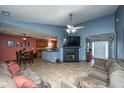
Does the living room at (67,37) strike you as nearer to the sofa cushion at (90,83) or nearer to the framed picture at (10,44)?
the framed picture at (10,44)

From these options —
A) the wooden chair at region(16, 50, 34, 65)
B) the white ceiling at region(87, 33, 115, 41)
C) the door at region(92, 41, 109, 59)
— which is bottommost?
the wooden chair at region(16, 50, 34, 65)

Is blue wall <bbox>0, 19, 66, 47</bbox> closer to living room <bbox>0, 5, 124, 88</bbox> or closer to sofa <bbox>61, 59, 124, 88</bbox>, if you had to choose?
living room <bbox>0, 5, 124, 88</bbox>

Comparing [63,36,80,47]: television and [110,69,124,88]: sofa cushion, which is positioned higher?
[63,36,80,47]: television

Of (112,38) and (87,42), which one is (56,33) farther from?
(112,38)

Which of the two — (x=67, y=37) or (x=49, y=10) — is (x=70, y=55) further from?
(x=49, y=10)

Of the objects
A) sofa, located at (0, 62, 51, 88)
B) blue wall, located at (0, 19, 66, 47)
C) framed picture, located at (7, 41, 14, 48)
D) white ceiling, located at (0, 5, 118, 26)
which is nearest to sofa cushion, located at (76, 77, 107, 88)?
sofa, located at (0, 62, 51, 88)

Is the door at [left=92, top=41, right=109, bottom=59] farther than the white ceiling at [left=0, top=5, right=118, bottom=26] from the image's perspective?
Yes

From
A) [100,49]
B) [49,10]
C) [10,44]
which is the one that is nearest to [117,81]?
[49,10]

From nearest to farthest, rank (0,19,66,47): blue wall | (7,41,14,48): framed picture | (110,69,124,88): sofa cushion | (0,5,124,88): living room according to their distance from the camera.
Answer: (110,69,124,88): sofa cushion, (0,5,124,88): living room, (0,19,66,47): blue wall, (7,41,14,48): framed picture

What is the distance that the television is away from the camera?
9.07 meters

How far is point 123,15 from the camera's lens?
453cm

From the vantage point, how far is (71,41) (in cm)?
910

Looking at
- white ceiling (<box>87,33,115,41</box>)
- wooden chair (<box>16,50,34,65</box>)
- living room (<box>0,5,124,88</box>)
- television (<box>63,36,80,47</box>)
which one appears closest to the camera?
living room (<box>0,5,124,88</box>)

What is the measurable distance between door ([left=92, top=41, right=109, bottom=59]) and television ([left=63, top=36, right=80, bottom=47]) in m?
1.34
